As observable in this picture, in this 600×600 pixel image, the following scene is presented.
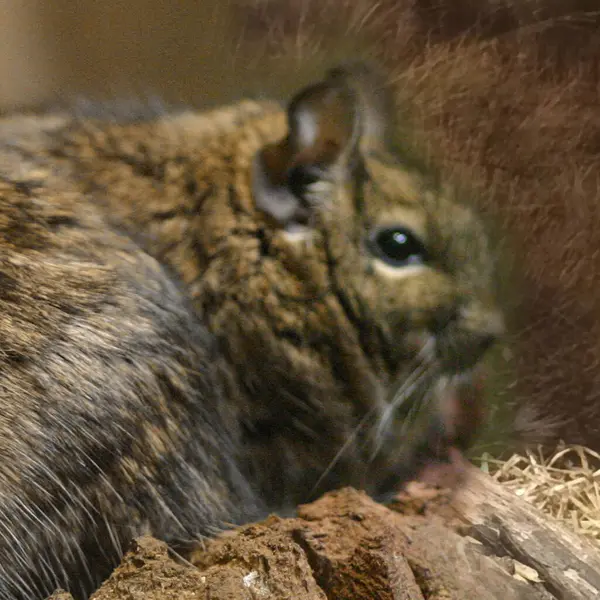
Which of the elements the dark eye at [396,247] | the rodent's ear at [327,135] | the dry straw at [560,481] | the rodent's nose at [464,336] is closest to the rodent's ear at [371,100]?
the rodent's ear at [327,135]

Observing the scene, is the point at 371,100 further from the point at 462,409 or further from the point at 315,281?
the point at 462,409

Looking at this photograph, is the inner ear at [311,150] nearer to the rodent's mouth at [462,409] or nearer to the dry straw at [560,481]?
the rodent's mouth at [462,409]

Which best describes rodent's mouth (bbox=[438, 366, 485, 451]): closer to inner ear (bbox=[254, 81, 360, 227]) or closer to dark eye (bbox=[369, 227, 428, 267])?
dark eye (bbox=[369, 227, 428, 267])

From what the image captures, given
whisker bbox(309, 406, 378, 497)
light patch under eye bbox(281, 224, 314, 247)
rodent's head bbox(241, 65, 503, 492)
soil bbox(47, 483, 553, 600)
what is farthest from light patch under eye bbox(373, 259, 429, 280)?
soil bbox(47, 483, 553, 600)

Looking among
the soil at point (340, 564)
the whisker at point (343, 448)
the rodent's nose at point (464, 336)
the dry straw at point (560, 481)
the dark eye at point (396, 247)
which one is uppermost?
the dark eye at point (396, 247)

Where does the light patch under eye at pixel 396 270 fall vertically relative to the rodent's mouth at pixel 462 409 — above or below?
above

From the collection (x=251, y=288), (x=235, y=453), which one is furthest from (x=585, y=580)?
(x=251, y=288)

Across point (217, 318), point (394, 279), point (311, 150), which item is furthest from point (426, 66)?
point (217, 318)

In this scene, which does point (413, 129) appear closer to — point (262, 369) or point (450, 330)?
point (450, 330)
